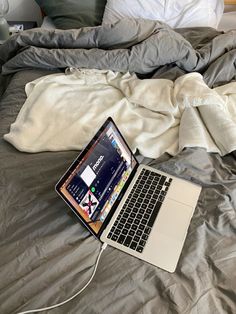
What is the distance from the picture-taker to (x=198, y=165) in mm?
945

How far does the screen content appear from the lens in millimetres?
766

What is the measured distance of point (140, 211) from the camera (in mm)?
869

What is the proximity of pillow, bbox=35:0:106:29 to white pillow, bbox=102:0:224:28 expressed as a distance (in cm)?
8

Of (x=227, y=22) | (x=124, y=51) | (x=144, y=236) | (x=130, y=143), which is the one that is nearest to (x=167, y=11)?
(x=227, y=22)

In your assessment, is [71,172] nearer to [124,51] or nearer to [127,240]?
[127,240]

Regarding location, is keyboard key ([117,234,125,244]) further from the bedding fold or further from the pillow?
the pillow

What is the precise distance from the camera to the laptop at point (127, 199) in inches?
30.2

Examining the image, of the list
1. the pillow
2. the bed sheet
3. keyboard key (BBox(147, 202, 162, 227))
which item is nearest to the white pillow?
the pillow

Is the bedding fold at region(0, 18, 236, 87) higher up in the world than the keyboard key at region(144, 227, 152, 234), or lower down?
higher up

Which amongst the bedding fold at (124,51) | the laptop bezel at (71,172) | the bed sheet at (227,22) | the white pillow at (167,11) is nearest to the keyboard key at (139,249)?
the laptop bezel at (71,172)

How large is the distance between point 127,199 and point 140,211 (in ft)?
0.19

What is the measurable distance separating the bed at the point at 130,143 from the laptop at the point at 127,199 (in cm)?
3

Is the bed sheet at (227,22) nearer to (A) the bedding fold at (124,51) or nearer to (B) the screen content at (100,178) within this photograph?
(A) the bedding fold at (124,51)

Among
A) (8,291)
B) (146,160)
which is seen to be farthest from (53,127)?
(8,291)
